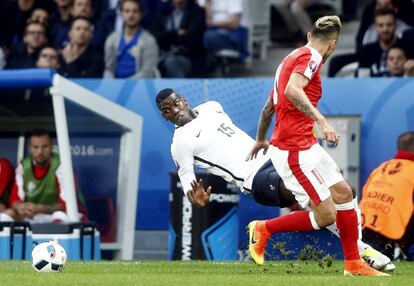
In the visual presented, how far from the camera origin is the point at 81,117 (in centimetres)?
1502

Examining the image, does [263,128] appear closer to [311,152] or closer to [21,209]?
[311,152]

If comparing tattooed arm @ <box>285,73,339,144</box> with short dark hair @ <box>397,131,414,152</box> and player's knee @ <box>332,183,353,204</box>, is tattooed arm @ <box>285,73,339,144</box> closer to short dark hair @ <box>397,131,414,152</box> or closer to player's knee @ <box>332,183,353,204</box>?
player's knee @ <box>332,183,353,204</box>

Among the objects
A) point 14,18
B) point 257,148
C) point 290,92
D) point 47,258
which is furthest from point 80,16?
point 290,92

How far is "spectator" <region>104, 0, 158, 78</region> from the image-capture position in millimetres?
16438

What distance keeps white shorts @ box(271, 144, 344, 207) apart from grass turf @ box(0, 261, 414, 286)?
0.62m

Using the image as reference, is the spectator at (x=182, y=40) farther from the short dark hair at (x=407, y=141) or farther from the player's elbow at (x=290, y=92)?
the player's elbow at (x=290, y=92)

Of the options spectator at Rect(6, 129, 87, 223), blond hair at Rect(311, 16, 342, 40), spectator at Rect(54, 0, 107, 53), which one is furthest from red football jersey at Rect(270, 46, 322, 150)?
spectator at Rect(54, 0, 107, 53)

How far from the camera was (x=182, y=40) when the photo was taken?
662 inches

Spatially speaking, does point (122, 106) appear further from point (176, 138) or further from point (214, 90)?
point (176, 138)

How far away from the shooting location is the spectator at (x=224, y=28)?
16.8 meters

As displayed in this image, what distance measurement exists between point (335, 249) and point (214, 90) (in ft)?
8.84

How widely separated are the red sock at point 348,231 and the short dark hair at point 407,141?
3844mm

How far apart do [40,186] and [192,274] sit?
17.0 ft

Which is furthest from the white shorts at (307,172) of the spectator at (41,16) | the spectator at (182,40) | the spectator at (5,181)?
the spectator at (41,16)
